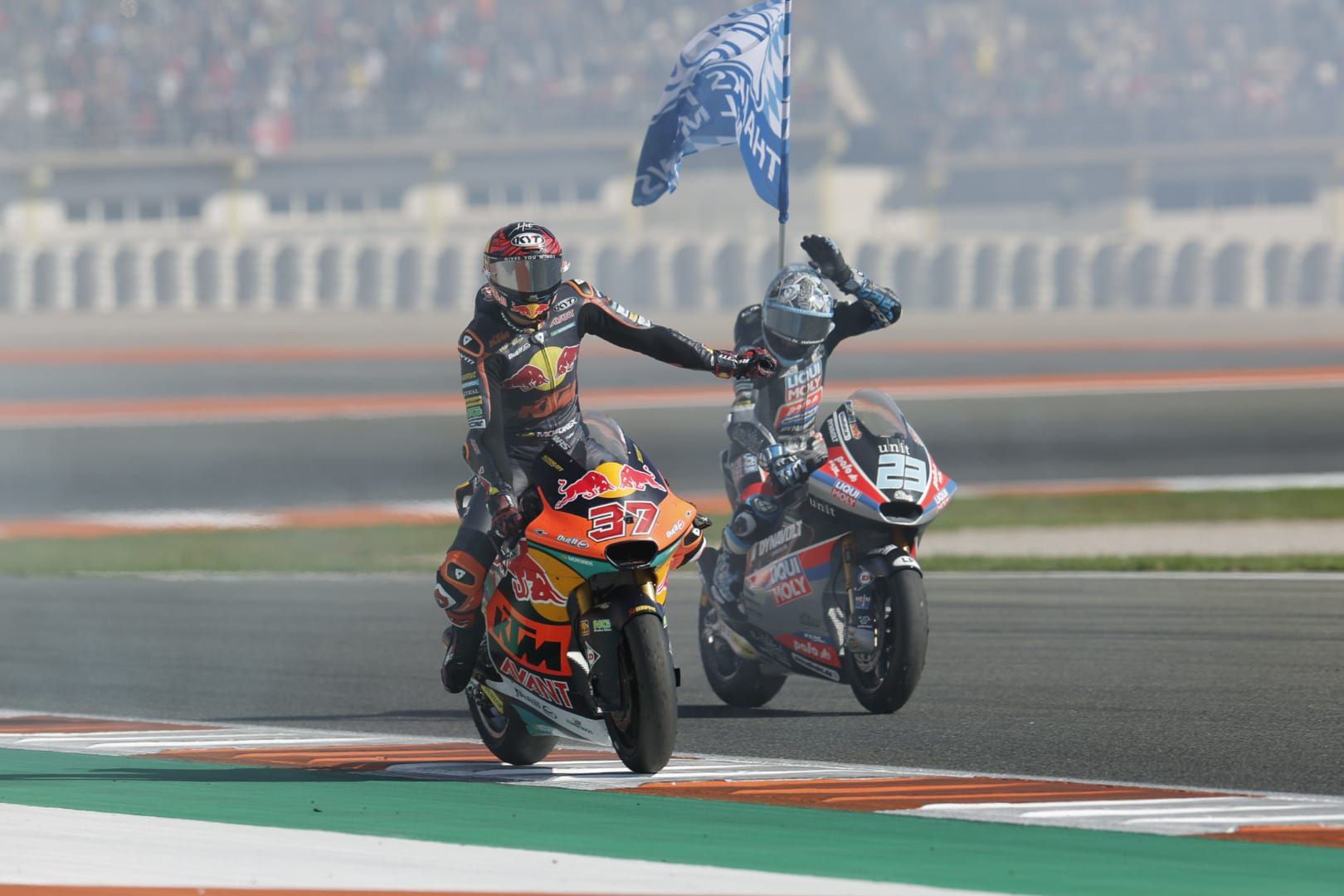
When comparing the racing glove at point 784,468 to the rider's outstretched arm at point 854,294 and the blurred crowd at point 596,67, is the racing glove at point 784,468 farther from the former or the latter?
the blurred crowd at point 596,67

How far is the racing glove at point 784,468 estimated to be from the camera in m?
7.52

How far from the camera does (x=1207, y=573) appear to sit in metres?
11.4

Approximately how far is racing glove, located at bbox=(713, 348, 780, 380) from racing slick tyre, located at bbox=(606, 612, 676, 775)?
97 centimetres

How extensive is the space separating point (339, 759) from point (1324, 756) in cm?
311

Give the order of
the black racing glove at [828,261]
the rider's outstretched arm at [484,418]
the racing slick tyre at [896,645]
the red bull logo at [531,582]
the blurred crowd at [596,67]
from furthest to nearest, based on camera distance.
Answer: the blurred crowd at [596,67]
the black racing glove at [828,261]
the racing slick tyre at [896,645]
the rider's outstretched arm at [484,418]
the red bull logo at [531,582]

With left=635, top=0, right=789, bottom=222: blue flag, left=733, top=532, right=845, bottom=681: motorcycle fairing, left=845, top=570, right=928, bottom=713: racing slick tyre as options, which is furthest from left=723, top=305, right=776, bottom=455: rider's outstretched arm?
left=635, top=0, right=789, bottom=222: blue flag

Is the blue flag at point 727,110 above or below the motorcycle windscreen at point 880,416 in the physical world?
above

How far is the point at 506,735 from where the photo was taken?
647 cm

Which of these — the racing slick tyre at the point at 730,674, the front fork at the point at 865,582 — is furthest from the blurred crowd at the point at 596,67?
the front fork at the point at 865,582

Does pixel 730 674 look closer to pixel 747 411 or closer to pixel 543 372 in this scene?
pixel 747 411

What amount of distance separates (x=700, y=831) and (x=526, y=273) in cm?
203

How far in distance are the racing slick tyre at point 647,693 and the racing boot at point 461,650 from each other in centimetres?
76

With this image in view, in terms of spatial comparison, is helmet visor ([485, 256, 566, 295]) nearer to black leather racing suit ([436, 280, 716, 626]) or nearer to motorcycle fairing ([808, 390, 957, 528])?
black leather racing suit ([436, 280, 716, 626])

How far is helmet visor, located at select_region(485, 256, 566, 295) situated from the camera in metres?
6.23
